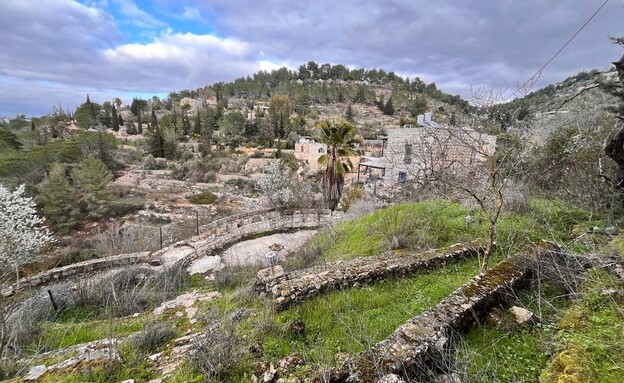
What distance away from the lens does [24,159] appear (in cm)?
2495

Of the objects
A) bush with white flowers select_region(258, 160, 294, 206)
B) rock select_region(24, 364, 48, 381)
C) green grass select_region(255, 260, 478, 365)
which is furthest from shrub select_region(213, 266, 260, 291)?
bush with white flowers select_region(258, 160, 294, 206)

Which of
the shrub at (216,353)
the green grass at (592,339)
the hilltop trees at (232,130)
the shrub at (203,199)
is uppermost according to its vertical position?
the hilltop trees at (232,130)

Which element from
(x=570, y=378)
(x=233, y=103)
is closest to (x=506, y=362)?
(x=570, y=378)

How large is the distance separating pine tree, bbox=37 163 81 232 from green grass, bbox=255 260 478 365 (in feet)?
72.0

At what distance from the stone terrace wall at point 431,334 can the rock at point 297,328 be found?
3.73 feet

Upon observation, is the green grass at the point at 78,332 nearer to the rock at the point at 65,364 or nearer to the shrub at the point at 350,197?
the rock at the point at 65,364

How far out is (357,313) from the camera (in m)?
4.21

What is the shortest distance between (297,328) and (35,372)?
288 cm

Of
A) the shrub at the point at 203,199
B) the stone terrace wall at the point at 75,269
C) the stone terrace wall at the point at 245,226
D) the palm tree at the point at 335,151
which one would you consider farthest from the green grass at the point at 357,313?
the shrub at the point at 203,199

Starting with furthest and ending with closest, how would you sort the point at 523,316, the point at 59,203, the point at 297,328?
1. the point at 59,203
2. the point at 297,328
3. the point at 523,316

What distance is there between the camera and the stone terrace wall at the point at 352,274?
461 centimetres

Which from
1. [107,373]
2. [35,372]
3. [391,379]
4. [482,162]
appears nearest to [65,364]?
[35,372]

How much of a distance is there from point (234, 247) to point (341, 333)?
340 inches

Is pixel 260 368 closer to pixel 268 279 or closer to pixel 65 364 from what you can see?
pixel 65 364
